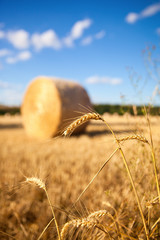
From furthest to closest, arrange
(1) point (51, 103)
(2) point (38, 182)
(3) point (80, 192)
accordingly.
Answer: (1) point (51, 103), (3) point (80, 192), (2) point (38, 182)

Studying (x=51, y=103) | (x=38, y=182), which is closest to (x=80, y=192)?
(x=38, y=182)

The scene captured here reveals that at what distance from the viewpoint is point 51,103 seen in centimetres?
666

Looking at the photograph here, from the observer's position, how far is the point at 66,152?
4.19m

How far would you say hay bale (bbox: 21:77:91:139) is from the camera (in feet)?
21.3

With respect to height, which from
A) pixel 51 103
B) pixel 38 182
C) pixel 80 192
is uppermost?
pixel 51 103

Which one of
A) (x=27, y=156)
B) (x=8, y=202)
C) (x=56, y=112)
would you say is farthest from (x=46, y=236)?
(x=56, y=112)

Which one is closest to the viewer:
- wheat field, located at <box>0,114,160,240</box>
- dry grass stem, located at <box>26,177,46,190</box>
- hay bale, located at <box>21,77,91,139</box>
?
dry grass stem, located at <box>26,177,46,190</box>

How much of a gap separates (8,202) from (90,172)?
123 centimetres

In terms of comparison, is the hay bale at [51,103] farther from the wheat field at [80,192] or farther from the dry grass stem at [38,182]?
the dry grass stem at [38,182]

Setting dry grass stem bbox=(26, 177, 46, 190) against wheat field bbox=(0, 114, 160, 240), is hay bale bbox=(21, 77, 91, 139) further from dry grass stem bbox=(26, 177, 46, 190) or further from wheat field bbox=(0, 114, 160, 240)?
dry grass stem bbox=(26, 177, 46, 190)

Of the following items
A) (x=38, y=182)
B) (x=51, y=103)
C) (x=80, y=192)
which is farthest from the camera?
(x=51, y=103)

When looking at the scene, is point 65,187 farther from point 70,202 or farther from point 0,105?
point 0,105

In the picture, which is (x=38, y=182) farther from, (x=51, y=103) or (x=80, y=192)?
(x=51, y=103)

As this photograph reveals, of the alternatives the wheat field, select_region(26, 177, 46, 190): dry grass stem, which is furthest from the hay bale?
select_region(26, 177, 46, 190): dry grass stem
